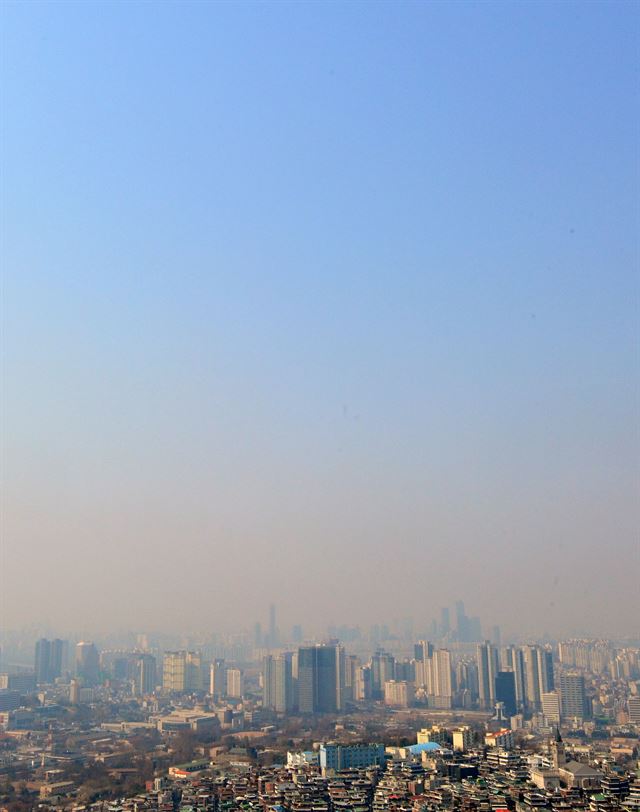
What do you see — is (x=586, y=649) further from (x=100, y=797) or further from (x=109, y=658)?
(x=100, y=797)

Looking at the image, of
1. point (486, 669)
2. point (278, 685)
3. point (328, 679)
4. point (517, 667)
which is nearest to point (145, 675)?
point (278, 685)

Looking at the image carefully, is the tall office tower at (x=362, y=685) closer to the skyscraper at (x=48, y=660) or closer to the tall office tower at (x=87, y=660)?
the tall office tower at (x=87, y=660)

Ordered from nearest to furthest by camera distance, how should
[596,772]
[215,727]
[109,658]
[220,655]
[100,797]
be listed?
[596,772] → [100,797] → [215,727] → [109,658] → [220,655]

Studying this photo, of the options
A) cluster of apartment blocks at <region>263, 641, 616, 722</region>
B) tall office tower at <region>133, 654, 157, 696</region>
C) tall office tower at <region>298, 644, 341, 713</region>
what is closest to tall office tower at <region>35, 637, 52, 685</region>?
tall office tower at <region>133, 654, 157, 696</region>

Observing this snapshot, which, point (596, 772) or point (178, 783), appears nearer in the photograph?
point (596, 772)

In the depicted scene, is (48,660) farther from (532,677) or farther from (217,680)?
(532,677)

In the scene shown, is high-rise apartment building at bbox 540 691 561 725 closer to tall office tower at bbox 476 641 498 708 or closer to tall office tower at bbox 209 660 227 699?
tall office tower at bbox 476 641 498 708

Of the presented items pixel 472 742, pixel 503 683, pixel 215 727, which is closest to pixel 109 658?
pixel 215 727
